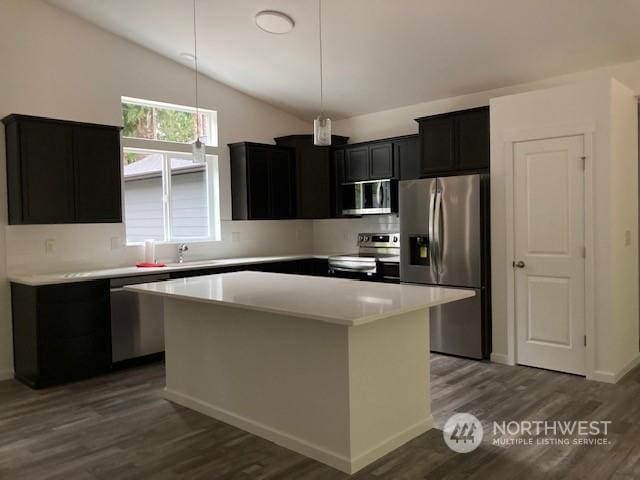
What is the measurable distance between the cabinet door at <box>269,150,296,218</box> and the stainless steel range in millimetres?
893

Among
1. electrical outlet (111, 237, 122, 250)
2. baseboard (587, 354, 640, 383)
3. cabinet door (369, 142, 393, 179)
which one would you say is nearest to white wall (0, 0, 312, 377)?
electrical outlet (111, 237, 122, 250)

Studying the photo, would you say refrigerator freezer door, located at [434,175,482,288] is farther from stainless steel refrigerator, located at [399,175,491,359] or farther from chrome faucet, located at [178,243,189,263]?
chrome faucet, located at [178,243,189,263]

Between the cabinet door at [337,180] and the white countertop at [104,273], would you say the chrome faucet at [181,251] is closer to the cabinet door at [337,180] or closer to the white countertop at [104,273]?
the white countertop at [104,273]

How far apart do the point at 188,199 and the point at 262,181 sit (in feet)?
2.90

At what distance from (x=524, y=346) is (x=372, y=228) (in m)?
2.48

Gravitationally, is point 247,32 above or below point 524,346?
above

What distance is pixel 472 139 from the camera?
495cm

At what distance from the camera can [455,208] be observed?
190 inches

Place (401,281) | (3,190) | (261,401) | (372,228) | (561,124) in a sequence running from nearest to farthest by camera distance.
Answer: (261,401), (561,124), (3,190), (401,281), (372,228)

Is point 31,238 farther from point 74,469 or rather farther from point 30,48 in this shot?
point 74,469

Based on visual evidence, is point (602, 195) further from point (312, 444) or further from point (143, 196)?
point (143, 196)

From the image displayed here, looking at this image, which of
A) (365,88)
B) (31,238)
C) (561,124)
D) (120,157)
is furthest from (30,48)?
(561,124)

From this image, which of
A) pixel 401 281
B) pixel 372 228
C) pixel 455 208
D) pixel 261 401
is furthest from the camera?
pixel 372 228

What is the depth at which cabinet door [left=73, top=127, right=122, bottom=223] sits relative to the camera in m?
4.62
